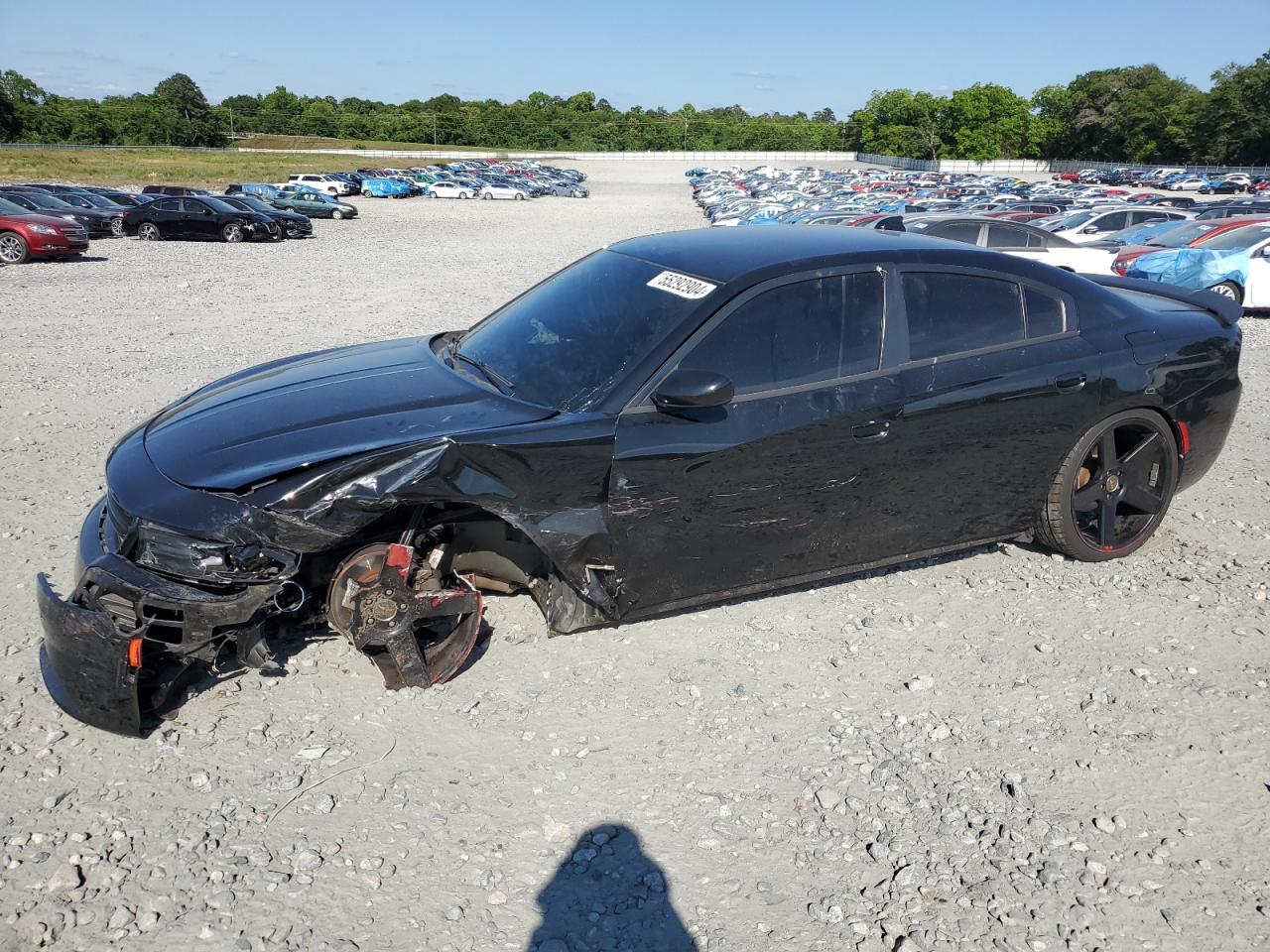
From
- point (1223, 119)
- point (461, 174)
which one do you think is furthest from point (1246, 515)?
point (1223, 119)

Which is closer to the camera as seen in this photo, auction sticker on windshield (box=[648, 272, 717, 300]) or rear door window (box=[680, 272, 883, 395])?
rear door window (box=[680, 272, 883, 395])

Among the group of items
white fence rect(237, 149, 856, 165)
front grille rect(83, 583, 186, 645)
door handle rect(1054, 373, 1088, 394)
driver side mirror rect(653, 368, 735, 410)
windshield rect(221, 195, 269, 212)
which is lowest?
front grille rect(83, 583, 186, 645)

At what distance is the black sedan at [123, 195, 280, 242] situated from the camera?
25.3 metres

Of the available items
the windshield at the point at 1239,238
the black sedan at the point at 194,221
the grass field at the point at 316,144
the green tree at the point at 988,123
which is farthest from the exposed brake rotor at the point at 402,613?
the green tree at the point at 988,123

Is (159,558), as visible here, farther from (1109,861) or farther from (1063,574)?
(1063,574)

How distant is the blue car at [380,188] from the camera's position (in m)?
54.2

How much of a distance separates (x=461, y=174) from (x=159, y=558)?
63638mm

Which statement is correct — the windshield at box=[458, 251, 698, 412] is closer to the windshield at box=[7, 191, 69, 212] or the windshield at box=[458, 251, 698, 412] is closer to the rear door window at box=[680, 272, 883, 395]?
the rear door window at box=[680, 272, 883, 395]

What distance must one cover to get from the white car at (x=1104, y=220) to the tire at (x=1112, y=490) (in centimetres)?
1780

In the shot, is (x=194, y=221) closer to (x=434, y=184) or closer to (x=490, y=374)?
(x=490, y=374)

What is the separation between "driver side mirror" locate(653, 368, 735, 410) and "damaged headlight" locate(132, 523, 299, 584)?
146cm

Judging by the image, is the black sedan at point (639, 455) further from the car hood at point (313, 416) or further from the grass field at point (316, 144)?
the grass field at point (316, 144)

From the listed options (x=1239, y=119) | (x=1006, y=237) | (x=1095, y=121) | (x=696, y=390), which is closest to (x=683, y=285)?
(x=696, y=390)

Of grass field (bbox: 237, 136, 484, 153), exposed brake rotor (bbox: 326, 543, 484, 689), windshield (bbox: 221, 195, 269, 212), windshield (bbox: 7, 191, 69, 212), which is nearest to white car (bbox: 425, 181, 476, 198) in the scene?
windshield (bbox: 221, 195, 269, 212)
